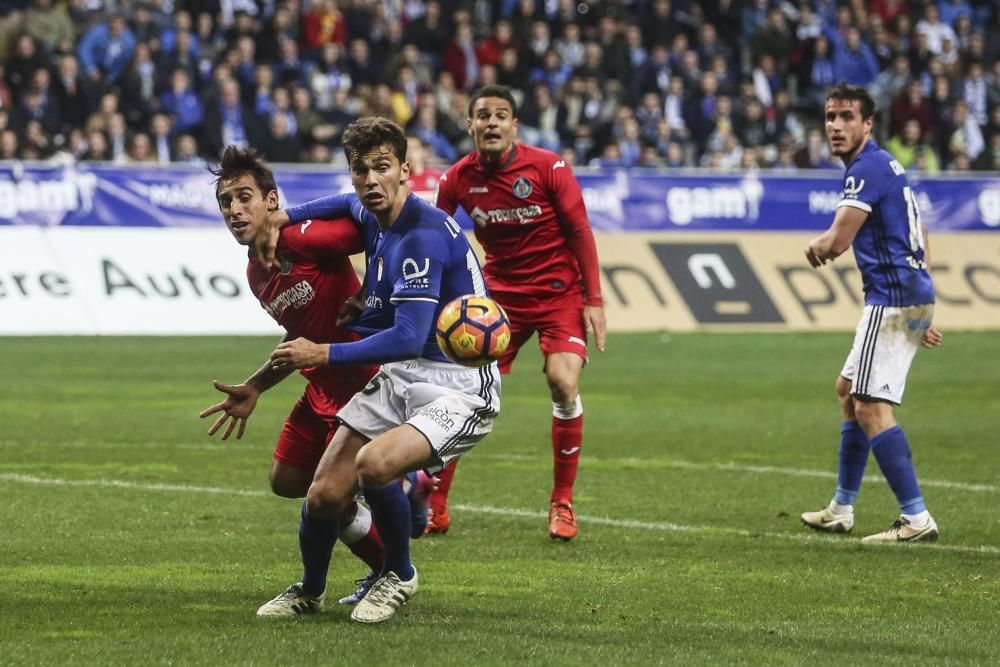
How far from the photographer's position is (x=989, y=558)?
805cm

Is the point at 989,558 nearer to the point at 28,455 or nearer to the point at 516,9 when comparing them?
the point at 28,455

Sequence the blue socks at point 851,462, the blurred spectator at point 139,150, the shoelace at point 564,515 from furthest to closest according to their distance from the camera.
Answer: the blurred spectator at point 139,150 < the blue socks at point 851,462 < the shoelace at point 564,515

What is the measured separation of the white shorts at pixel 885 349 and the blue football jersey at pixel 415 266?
276 cm

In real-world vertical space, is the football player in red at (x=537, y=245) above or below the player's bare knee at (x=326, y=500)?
above

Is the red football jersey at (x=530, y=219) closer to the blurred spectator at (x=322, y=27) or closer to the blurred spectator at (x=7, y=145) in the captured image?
the blurred spectator at (x=7, y=145)

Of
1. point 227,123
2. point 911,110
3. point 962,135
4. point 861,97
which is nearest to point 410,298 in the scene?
point 861,97

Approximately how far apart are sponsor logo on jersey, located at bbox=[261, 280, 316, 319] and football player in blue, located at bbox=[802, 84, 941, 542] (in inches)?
118

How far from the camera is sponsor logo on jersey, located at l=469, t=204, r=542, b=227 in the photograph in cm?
923

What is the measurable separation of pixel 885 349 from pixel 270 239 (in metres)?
3.47

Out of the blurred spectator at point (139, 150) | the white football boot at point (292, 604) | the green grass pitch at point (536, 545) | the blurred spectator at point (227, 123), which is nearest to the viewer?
the green grass pitch at point (536, 545)

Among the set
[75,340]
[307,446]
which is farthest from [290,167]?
[307,446]

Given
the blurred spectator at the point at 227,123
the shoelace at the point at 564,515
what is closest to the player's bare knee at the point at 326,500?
the shoelace at the point at 564,515

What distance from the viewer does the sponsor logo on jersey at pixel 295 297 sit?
22.4 feet

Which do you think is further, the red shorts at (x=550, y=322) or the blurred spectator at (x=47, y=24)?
the blurred spectator at (x=47, y=24)
